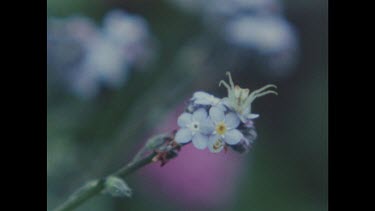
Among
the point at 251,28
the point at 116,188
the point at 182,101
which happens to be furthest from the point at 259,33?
the point at 116,188

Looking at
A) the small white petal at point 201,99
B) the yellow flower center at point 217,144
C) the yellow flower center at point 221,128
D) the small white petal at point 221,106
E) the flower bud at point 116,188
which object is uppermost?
the small white petal at point 201,99

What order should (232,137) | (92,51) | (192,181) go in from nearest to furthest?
(232,137) → (92,51) → (192,181)

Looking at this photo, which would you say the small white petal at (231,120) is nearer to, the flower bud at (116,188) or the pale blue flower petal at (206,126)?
the pale blue flower petal at (206,126)

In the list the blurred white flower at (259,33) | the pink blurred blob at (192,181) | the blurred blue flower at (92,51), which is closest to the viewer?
the blurred blue flower at (92,51)

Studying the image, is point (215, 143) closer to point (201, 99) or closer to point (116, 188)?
point (201, 99)

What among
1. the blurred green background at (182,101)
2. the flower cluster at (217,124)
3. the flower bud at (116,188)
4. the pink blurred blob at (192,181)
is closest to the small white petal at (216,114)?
the flower cluster at (217,124)
